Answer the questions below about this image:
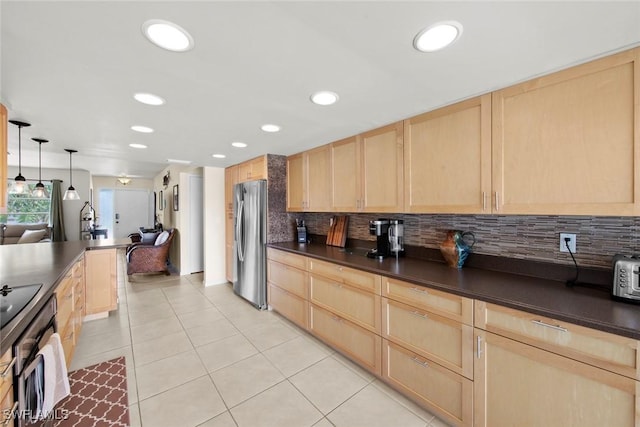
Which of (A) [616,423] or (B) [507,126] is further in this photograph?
(B) [507,126]

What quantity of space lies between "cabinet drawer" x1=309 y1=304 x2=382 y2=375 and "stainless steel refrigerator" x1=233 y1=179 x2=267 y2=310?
1.06m

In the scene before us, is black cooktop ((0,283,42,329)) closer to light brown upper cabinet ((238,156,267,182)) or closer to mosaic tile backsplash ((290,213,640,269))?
light brown upper cabinet ((238,156,267,182))

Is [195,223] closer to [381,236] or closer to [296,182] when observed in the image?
[296,182]

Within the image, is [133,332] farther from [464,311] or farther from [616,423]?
[616,423]

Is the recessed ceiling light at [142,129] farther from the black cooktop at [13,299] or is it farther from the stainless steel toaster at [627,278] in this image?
the stainless steel toaster at [627,278]

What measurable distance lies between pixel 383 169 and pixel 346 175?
477 millimetres

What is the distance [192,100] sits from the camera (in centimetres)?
172

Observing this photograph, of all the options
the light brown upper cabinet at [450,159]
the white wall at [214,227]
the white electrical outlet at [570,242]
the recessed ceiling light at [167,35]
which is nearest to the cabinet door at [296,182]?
the light brown upper cabinet at [450,159]

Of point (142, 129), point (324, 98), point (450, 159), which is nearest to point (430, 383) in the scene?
point (450, 159)

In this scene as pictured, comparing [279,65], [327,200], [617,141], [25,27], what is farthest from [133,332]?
[617,141]

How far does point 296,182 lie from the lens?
11.1ft

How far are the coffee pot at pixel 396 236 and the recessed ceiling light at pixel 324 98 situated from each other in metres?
1.17

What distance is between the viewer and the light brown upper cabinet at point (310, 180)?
291cm

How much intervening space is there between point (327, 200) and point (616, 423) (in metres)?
2.39
